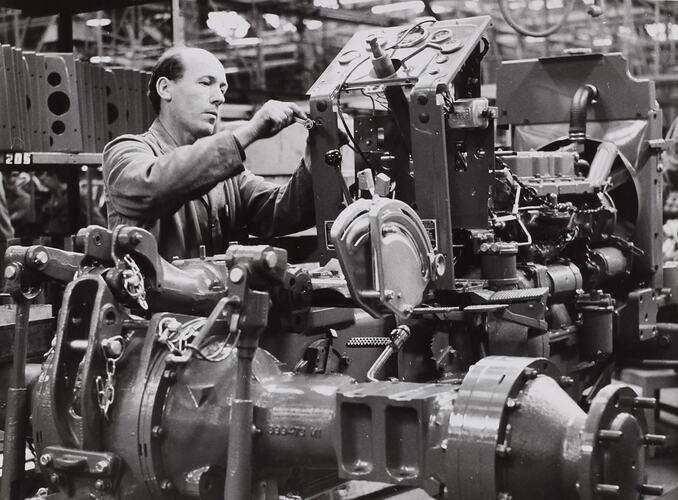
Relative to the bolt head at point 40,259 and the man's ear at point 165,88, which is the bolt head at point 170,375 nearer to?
the bolt head at point 40,259

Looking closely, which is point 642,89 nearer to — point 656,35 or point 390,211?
point 390,211

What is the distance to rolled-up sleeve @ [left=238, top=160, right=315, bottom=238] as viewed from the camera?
3.51 m

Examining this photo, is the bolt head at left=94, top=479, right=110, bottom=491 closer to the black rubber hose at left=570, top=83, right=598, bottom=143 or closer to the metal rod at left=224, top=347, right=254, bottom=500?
the metal rod at left=224, top=347, right=254, bottom=500

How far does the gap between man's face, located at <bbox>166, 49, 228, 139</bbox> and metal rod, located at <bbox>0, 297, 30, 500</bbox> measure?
1020 mm

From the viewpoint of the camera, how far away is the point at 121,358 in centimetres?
255

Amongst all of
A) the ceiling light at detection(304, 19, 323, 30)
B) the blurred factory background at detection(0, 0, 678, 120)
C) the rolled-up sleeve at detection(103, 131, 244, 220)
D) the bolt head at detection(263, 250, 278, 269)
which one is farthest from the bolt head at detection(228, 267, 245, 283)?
the ceiling light at detection(304, 19, 323, 30)

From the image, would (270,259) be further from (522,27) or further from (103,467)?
(522,27)

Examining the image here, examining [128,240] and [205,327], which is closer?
[205,327]

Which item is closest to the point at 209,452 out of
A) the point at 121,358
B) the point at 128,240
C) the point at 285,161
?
the point at 121,358

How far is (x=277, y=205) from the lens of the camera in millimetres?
3643

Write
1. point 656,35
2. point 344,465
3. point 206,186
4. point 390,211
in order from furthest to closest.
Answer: point 656,35 → point 206,186 → point 390,211 → point 344,465

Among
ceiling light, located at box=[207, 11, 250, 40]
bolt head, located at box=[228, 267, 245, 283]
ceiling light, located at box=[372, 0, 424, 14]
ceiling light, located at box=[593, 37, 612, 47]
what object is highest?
ceiling light, located at box=[372, 0, 424, 14]

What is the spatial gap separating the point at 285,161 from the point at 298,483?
11.5 feet

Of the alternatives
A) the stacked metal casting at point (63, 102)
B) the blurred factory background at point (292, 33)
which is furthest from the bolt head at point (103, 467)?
the blurred factory background at point (292, 33)
